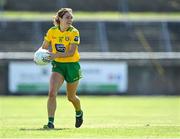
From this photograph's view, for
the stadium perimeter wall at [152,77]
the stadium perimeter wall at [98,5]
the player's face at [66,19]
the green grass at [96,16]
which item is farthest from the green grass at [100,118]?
the stadium perimeter wall at [98,5]

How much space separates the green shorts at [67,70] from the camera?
1364cm

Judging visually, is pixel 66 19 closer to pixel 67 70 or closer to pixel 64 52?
pixel 64 52

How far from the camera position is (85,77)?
100ft

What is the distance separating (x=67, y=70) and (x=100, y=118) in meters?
4.61

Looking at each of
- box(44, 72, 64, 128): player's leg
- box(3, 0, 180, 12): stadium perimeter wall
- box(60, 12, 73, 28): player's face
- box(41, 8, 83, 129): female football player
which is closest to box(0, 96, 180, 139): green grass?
box(44, 72, 64, 128): player's leg

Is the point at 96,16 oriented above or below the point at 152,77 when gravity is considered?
above

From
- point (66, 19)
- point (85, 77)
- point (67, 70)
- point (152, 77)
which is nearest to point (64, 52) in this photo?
point (67, 70)

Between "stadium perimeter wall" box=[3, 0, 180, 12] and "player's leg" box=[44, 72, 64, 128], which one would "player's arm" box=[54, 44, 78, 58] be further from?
"stadium perimeter wall" box=[3, 0, 180, 12]

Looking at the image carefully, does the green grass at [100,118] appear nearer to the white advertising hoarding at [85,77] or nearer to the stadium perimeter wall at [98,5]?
the white advertising hoarding at [85,77]

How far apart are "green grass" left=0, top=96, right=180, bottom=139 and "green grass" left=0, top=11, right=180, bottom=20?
7.82 m

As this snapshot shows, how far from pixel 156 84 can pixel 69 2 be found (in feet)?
31.9

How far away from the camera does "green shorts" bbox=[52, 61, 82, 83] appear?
13.6 metres

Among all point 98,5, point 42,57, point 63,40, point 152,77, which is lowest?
point 152,77

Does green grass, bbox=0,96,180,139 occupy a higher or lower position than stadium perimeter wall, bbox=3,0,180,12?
lower
